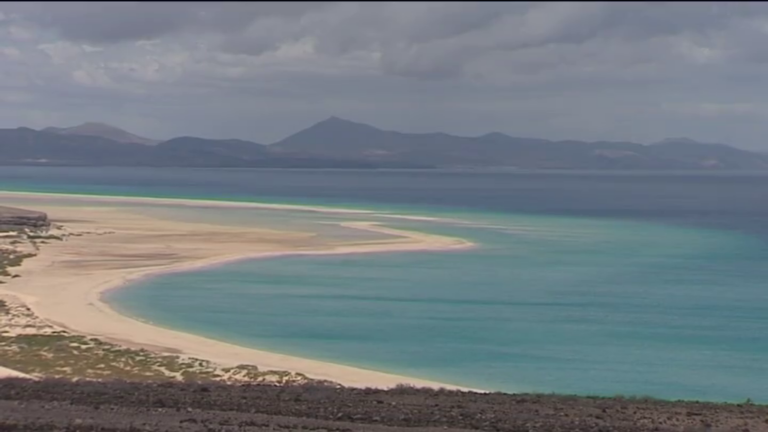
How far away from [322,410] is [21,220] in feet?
144

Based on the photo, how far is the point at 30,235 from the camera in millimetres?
47812

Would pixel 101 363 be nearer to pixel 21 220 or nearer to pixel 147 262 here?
pixel 147 262

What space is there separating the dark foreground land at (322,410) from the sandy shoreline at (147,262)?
15.7ft

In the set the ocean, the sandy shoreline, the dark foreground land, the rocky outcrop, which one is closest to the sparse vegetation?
the sandy shoreline

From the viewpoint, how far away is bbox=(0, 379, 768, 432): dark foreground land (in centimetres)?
1217

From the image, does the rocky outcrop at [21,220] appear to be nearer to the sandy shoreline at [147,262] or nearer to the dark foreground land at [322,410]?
the sandy shoreline at [147,262]

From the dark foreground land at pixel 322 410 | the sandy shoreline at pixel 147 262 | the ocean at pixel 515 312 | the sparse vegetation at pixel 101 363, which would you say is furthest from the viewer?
the ocean at pixel 515 312

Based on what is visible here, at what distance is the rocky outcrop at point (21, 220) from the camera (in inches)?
1989

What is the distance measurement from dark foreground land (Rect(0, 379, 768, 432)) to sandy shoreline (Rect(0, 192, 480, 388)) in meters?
4.78

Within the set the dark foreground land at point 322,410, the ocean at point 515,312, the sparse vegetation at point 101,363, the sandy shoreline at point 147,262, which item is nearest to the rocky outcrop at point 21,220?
the sandy shoreline at point 147,262

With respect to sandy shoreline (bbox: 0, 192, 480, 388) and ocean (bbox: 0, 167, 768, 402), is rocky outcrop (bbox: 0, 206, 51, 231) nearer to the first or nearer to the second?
sandy shoreline (bbox: 0, 192, 480, 388)

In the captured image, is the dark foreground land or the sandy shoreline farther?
the sandy shoreline

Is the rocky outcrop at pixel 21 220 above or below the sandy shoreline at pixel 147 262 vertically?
above

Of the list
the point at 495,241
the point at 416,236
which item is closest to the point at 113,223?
the point at 416,236
